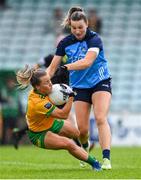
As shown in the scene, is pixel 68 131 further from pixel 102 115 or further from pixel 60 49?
pixel 60 49

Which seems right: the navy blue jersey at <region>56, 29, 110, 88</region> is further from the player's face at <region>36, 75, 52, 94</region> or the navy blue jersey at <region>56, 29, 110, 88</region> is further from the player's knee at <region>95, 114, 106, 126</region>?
the player's face at <region>36, 75, 52, 94</region>

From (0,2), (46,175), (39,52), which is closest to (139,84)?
(39,52)

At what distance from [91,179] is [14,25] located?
16758 millimetres

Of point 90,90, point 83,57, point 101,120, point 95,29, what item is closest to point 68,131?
point 101,120

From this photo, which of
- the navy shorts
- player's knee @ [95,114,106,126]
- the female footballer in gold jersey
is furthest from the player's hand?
the navy shorts

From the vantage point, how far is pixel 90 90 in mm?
10750

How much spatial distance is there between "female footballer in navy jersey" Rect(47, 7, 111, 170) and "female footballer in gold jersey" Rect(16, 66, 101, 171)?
1.44 feet

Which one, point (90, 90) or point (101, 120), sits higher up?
point (90, 90)

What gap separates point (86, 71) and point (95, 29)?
1100cm

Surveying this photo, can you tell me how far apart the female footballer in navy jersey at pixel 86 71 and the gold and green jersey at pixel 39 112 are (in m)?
0.57

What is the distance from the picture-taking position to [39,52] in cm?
2434

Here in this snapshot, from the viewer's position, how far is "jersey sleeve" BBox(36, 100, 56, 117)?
9.88 meters

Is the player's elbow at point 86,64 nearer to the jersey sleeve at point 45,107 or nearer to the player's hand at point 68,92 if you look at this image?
the player's hand at point 68,92

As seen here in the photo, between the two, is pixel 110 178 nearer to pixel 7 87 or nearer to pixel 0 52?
pixel 7 87
